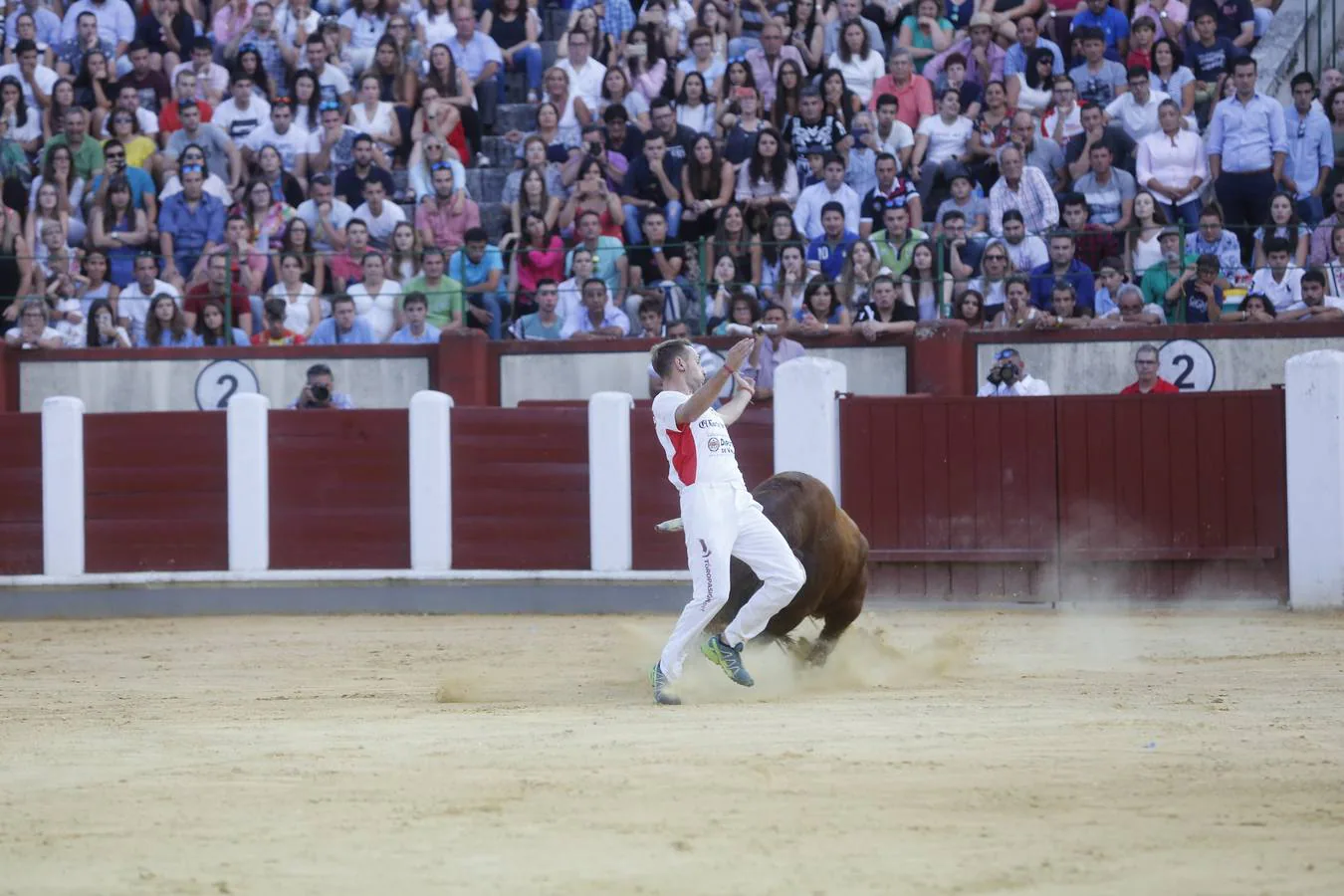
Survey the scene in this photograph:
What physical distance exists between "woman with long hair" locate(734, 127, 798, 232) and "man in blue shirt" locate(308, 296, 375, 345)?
117 inches

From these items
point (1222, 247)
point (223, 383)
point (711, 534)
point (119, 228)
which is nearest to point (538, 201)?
point (223, 383)

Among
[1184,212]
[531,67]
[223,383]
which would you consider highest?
[531,67]

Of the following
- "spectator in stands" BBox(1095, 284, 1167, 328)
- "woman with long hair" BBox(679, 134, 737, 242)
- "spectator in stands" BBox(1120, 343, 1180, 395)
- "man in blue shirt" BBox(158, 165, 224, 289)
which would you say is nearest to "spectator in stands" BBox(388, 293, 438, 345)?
"man in blue shirt" BBox(158, 165, 224, 289)

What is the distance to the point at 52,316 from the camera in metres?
14.3

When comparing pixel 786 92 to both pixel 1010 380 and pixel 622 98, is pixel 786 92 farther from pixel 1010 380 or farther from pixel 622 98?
pixel 1010 380

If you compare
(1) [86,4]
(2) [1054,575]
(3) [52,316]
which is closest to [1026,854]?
(2) [1054,575]

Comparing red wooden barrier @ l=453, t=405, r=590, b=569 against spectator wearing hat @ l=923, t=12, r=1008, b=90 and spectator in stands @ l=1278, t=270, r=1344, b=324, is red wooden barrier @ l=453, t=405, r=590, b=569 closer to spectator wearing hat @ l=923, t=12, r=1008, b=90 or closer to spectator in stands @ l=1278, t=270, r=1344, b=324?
spectator wearing hat @ l=923, t=12, r=1008, b=90

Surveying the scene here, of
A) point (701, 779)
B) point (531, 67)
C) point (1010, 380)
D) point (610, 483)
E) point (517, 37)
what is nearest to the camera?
point (701, 779)

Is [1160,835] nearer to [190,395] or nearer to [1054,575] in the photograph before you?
[1054,575]

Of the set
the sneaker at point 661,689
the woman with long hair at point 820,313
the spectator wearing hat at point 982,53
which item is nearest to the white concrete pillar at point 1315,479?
the woman with long hair at point 820,313

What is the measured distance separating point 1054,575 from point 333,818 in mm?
7831

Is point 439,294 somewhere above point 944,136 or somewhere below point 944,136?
below

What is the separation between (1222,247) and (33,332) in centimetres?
878

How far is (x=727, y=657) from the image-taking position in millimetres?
7070
